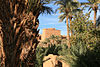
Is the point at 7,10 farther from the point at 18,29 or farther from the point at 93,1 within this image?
the point at 93,1

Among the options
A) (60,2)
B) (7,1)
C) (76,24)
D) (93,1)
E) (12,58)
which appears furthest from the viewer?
(60,2)

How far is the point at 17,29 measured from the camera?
3.92 metres

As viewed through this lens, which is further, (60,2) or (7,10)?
(60,2)

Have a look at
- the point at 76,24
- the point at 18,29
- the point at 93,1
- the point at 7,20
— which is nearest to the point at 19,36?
the point at 18,29

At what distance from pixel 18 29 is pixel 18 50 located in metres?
0.65

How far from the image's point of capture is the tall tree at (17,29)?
376 centimetres

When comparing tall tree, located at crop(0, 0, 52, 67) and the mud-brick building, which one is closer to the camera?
tall tree, located at crop(0, 0, 52, 67)

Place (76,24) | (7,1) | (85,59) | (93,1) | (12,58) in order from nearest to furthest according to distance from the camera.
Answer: (12,58) → (7,1) → (85,59) → (76,24) → (93,1)

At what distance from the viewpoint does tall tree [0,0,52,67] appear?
3758mm

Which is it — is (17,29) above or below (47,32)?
above

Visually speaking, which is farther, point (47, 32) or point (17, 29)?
point (47, 32)

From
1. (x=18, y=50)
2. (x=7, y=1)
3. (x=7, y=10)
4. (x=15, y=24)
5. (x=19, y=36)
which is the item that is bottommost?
(x=18, y=50)

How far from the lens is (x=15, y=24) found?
3.87 m

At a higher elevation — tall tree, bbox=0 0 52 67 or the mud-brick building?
tall tree, bbox=0 0 52 67
